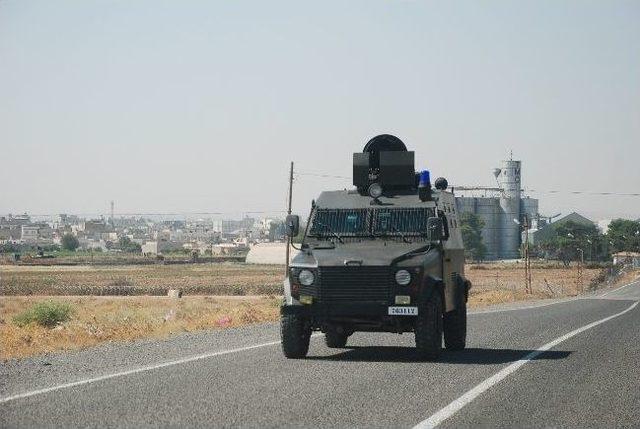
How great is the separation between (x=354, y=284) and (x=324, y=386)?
3.10m

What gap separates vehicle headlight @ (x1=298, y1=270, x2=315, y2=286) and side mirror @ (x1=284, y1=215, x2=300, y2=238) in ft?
3.86

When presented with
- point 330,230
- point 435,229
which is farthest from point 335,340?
point 435,229

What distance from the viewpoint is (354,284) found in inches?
579

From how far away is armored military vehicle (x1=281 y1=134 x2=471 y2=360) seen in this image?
14.7m

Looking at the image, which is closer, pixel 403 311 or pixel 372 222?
pixel 403 311

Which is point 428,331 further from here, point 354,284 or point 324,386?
point 324,386

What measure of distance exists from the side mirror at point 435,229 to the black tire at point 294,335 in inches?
88.1

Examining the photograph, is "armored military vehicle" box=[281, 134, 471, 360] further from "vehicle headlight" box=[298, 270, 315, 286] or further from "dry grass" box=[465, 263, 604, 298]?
"dry grass" box=[465, 263, 604, 298]

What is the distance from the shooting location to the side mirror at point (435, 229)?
1529 centimetres

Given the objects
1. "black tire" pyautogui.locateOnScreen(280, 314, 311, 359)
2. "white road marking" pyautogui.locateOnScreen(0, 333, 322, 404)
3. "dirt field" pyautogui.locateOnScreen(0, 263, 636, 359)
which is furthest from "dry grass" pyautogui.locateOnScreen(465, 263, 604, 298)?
"black tire" pyautogui.locateOnScreen(280, 314, 311, 359)

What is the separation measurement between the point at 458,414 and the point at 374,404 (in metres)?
0.97

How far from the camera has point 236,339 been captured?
63.6 feet

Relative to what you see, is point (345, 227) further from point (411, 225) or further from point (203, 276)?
point (203, 276)

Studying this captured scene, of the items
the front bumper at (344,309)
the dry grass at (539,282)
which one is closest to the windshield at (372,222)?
the front bumper at (344,309)
